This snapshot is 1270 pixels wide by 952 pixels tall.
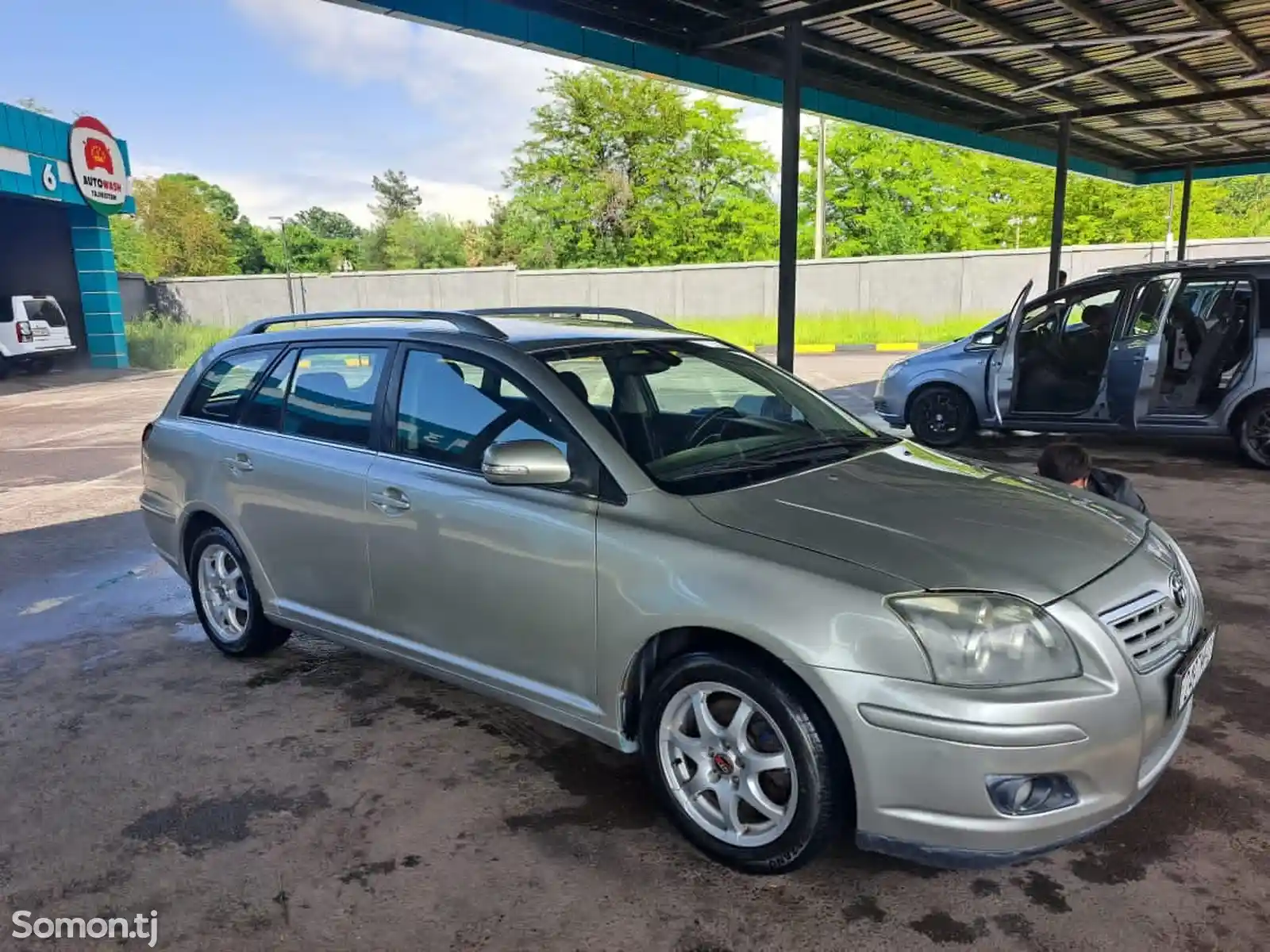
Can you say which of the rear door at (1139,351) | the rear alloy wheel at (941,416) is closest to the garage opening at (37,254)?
the rear alloy wheel at (941,416)

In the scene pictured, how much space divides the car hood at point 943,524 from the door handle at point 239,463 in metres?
2.31

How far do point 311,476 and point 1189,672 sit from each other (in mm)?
3179

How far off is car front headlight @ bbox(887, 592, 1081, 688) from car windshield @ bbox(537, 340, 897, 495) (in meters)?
0.81

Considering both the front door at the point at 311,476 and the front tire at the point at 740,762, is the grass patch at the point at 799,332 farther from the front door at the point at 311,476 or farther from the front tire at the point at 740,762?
the front tire at the point at 740,762

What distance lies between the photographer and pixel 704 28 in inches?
327

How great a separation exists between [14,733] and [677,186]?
3891 centimetres

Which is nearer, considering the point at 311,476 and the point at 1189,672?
the point at 1189,672

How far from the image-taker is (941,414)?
31.4ft

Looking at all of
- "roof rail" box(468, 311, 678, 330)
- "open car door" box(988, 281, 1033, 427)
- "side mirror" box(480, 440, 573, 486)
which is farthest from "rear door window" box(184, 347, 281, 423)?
"open car door" box(988, 281, 1033, 427)

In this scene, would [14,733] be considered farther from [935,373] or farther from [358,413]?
[935,373]

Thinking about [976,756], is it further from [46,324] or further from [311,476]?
[46,324]

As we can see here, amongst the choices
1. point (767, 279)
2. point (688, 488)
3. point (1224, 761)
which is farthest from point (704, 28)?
point (767, 279)

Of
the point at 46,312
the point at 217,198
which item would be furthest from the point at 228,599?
the point at 217,198

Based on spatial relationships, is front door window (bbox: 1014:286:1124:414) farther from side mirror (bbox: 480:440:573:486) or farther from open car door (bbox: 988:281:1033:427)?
side mirror (bbox: 480:440:573:486)
